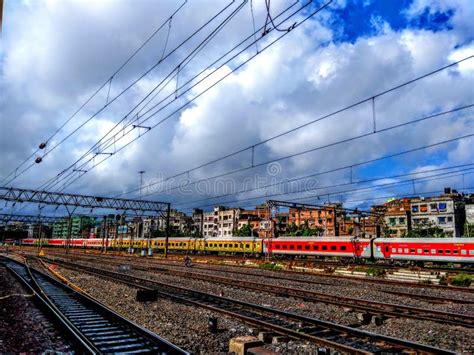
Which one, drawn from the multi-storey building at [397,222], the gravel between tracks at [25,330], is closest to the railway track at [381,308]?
the gravel between tracks at [25,330]

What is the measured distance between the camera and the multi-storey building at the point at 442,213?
7075 cm

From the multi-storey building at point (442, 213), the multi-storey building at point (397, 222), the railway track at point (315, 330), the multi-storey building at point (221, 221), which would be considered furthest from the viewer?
the multi-storey building at point (221, 221)

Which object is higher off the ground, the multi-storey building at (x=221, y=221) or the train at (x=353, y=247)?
the multi-storey building at (x=221, y=221)

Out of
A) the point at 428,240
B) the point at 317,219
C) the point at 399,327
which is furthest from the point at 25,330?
the point at 317,219

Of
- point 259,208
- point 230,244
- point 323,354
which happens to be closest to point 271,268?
point 230,244

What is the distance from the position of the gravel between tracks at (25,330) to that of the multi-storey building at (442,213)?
7048 cm

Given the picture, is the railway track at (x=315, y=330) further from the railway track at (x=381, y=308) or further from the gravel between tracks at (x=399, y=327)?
the railway track at (x=381, y=308)

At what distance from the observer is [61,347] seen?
313 inches

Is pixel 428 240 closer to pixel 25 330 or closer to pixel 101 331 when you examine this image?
pixel 101 331

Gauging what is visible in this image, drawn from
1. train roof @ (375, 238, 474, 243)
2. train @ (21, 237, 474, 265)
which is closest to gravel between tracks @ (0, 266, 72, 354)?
train @ (21, 237, 474, 265)

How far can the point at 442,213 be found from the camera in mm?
71750

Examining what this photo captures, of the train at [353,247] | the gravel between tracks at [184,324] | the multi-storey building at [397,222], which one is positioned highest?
the multi-storey building at [397,222]

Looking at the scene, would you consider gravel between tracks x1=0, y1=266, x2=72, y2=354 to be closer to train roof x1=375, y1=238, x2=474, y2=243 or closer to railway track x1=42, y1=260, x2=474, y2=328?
railway track x1=42, y1=260, x2=474, y2=328

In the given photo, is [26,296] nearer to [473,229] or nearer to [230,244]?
[230,244]
